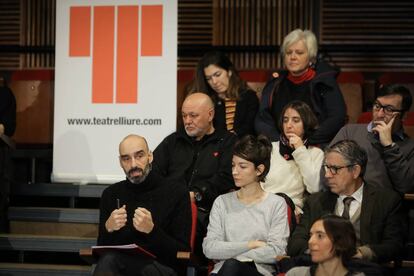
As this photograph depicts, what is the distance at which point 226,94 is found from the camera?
598cm

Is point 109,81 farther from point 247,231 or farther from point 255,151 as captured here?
point 247,231

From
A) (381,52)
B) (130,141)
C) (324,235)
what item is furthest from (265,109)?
(381,52)

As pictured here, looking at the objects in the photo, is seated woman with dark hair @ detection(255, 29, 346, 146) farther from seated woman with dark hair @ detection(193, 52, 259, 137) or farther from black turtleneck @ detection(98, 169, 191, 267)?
black turtleneck @ detection(98, 169, 191, 267)

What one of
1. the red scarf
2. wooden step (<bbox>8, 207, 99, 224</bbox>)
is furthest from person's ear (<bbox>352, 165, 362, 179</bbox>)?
wooden step (<bbox>8, 207, 99, 224</bbox>)

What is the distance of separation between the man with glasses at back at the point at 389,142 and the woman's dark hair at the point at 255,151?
672 mm

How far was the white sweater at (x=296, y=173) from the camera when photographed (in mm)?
5086

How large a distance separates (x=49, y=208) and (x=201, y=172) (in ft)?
4.19

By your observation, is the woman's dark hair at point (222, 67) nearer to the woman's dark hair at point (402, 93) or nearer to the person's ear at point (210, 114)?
the person's ear at point (210, 114)

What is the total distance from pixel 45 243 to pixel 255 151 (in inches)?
70.0

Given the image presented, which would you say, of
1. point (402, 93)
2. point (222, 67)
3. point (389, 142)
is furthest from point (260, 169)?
point (222, 67)

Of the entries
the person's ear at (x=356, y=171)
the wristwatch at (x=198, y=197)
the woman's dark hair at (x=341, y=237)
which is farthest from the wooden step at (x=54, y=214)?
the woman's dark hair at (x=341, y=237)

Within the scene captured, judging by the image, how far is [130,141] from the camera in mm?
4824

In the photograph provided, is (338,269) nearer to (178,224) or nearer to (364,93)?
(178,224)

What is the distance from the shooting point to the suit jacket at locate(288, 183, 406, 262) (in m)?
4.50
